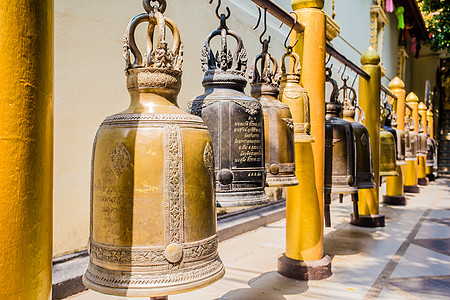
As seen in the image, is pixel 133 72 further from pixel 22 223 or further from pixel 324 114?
pixel 324 114

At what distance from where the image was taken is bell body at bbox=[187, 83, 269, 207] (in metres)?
2.02

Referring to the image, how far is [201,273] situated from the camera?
1500mm

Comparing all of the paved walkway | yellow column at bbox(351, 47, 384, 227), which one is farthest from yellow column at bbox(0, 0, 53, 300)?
yellow column at bbox(351, 47, 384, 227)

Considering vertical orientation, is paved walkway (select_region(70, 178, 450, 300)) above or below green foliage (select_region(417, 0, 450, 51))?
below

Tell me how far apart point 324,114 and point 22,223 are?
9.75ft

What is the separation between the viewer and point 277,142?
2.43 meters

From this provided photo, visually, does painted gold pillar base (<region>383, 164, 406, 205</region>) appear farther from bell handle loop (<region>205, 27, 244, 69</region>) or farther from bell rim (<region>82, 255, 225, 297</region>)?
bell rim (<region>82, 255, 225, 297</region>)

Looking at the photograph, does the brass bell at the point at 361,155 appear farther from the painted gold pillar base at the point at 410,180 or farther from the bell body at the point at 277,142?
the painted gold pillar base at the point at 410,180

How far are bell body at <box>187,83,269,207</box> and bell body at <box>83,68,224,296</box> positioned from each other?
19.0 inches

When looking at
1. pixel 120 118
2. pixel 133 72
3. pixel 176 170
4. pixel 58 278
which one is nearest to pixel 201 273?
pixel 176 170

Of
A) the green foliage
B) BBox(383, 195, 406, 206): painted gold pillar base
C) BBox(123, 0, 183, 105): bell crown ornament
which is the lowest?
BBox(383, 195, 406, 206): painted gold pillar base

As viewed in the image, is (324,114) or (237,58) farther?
(324,114)

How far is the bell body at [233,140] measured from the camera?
2018 millimetres

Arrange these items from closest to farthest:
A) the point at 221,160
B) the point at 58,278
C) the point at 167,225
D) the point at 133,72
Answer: the point at 167,225 < the point at 133,72 < the point at 221,160 < the point at 58,278
